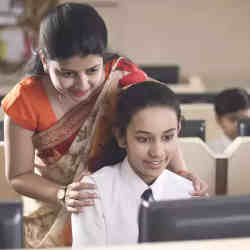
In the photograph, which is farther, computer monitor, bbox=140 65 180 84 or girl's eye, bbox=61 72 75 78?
computer monitor, bbox=140 65 180 84

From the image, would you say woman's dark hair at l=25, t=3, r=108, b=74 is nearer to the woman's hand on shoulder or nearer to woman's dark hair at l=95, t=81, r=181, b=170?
woman's dark hair at l=95, t=81, r=181, b=170

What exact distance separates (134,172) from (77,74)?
0.30 metres

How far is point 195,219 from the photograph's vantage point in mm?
906

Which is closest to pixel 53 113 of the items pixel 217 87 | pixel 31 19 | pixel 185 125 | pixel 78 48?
Answer: pixel 78 48

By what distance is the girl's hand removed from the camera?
1.37m

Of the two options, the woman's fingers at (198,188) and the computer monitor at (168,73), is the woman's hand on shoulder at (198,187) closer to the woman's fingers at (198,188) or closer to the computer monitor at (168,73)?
the woman's fingers at (198,188)

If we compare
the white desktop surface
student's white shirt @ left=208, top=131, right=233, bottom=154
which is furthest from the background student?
the white desktop surface

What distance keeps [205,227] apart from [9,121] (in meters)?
0.73

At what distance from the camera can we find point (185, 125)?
2.03m

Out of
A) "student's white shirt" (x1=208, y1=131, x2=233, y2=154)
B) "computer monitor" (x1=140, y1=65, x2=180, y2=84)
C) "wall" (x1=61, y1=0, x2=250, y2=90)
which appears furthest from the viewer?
"wall" (x1=61, y1=0, x2=250, y2=90)

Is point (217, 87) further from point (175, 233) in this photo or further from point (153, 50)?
point (175, 233)

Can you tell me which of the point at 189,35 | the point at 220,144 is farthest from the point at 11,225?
the point at 189,35

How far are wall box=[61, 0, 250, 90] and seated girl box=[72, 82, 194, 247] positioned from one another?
4057mm

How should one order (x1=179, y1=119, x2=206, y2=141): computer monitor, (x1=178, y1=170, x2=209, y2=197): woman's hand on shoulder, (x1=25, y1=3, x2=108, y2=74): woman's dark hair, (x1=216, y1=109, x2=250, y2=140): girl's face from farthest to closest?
1. (x1=216, y1=109, x2=250, y2=140): girl's face
2. (x1=179, y1=119, x2=206, y2=141): computer monitor
3. (x1=178, y1=170, x2=209, y2=197): woman's hand on shoulder
4. (x1=25, y1=3, x2=108, y2=74): woman's dark hair
